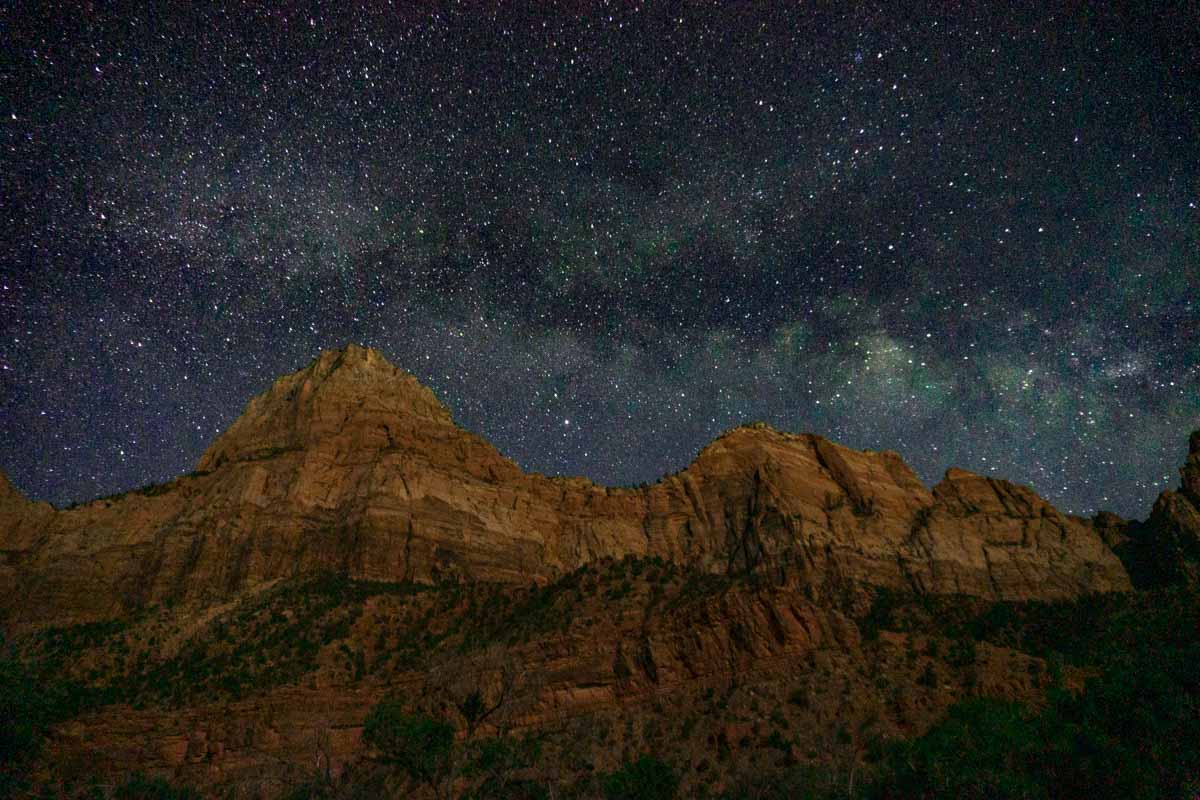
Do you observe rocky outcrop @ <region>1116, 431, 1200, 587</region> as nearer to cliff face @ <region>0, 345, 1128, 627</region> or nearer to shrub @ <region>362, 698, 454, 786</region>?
cliff face @ <region>0, 345, 1128, 627</region>

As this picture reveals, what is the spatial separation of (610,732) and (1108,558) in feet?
246

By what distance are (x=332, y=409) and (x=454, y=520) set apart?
2064 centimetres

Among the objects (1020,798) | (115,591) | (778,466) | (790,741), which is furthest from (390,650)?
(778,466)

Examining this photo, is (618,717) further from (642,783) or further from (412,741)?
(412,741)

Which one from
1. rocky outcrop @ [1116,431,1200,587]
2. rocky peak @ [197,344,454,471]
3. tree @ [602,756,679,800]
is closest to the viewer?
tree @ [602,756,679,800]

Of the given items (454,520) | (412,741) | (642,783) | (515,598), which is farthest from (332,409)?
(642,783)

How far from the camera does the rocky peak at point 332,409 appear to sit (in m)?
78.4

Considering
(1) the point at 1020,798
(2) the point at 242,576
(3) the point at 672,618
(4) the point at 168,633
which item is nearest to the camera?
(1) the point at 1020,798

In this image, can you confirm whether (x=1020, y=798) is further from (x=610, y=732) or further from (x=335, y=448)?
(x=335, y=448)

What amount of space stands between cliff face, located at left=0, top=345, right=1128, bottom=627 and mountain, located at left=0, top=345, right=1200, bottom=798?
1.09ft

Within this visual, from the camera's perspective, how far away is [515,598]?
5122 centimetres

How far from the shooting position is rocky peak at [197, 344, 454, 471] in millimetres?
78375

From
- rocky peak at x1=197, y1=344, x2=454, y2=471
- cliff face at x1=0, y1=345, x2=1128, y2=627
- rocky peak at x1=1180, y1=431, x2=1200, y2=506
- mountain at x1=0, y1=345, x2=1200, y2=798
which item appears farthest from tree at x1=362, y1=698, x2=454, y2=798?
rocky peak at x1=1180, y1=431, x2=1200, y2=506

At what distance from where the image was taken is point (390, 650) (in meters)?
46.4
